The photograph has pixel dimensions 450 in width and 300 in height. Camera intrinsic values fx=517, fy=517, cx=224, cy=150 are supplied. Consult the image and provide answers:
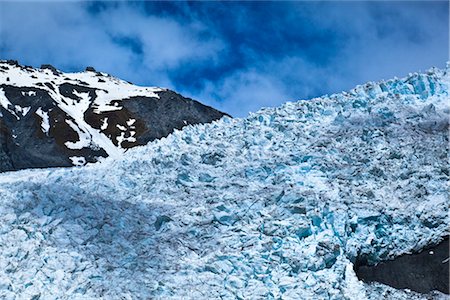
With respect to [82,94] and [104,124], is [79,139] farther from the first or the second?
[82,94]

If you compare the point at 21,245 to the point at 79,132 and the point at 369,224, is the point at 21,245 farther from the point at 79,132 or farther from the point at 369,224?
the point at 79,132

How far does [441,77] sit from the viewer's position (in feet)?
64.9

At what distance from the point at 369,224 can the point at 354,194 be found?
3.64ft

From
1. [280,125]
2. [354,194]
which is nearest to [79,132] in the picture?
[280,125]

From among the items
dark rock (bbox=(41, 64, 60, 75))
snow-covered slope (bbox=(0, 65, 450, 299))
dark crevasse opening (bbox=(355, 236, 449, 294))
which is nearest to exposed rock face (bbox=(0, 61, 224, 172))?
dark rock (bbox=(41, 64, 60, 75))

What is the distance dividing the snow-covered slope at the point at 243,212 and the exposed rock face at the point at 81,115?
32.7 metres

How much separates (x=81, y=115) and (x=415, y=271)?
65.6m

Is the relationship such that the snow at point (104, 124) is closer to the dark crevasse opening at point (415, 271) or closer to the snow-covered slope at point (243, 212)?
the snow-covered slope at point (243, 212)

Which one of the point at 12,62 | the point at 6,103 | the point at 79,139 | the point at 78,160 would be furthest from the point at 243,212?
the point at 12,62

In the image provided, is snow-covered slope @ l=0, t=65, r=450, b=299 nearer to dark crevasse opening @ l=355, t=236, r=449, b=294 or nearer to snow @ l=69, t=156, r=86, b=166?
dark crevasse opening @ l=355, t=236, r=449, b=294

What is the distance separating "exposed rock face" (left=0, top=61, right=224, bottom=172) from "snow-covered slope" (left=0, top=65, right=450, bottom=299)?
3266cm

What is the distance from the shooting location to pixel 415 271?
12.8 m

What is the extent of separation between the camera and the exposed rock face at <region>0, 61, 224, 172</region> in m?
60.3

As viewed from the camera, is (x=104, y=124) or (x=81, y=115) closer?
(x=104, y=124)
